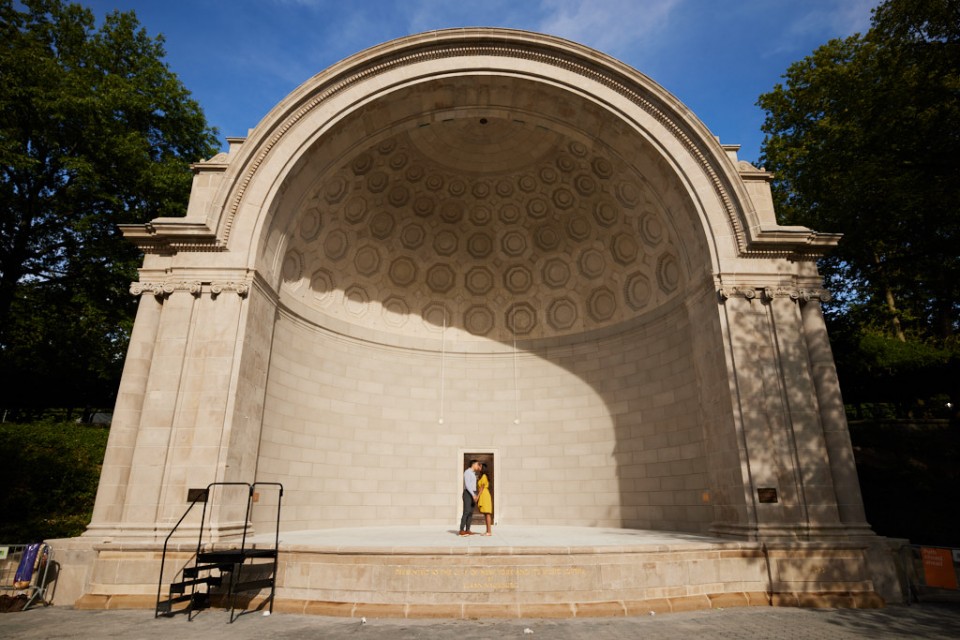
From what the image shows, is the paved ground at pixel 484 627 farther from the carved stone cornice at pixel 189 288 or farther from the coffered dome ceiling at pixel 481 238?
the coffered dome ceiling at pixel 481 238

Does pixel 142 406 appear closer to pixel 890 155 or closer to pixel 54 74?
pixel 54 74

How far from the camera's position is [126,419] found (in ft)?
36.0

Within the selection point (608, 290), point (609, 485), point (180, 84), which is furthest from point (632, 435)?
point (180, 84)

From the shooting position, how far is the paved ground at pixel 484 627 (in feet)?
23.3

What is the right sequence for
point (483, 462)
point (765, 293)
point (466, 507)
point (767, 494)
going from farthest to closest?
point (483, 462) → point (765, 293) → point (466, 507) → point (767, 494)

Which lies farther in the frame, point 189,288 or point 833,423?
point 189,288

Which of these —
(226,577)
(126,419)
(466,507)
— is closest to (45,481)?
(126,419)

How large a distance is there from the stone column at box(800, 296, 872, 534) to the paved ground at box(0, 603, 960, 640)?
88.0 inches

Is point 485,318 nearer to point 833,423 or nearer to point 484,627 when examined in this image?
point 833,423

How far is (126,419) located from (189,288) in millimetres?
3146

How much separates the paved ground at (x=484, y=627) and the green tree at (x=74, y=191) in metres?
12.3

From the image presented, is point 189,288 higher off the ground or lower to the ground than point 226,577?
higher

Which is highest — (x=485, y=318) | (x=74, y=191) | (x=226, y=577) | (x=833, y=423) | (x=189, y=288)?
(x=74, y=191)

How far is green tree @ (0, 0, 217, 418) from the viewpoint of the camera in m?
17.0
